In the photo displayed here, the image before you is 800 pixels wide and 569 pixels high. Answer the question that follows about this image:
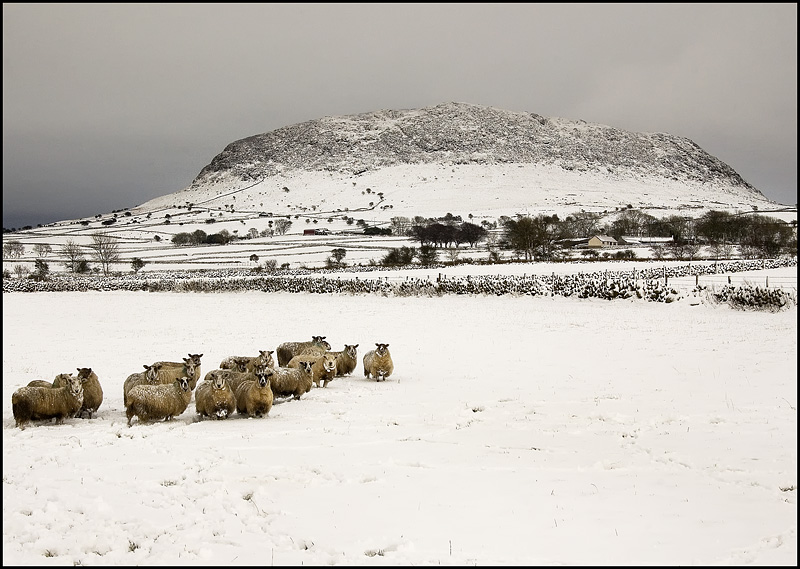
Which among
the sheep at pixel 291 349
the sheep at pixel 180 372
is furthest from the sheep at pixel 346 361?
the sheep at pixel 180 372

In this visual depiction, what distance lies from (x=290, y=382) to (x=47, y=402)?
5343mm

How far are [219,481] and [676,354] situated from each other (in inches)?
687

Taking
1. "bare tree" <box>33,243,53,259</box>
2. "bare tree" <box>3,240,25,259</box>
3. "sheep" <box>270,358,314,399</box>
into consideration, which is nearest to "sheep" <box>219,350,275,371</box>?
"sheep" <box>270,358,314,399</box>

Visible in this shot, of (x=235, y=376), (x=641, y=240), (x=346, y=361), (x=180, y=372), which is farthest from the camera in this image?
(x=641, y=240)

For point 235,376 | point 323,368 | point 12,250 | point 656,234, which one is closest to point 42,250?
point 12,250

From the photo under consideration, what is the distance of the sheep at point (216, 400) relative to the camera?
12.1m

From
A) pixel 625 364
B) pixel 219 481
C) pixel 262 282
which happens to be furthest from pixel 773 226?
pixel 219 481

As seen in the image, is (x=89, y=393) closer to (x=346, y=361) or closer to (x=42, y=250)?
(x=346, y=361)

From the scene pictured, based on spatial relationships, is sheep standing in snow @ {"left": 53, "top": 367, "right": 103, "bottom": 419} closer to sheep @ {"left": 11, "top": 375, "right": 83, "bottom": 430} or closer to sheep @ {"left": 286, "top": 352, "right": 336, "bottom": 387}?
sheep @ {"left": 11, "top": 375, "right": 83, "bottom": 430}

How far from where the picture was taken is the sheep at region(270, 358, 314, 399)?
1411 cm

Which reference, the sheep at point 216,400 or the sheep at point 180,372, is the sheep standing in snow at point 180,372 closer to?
the sheep at point 180,372

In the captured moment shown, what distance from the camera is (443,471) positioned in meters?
8.80

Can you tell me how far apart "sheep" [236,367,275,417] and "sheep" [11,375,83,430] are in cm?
341

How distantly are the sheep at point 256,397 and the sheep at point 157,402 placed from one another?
1.22 m
